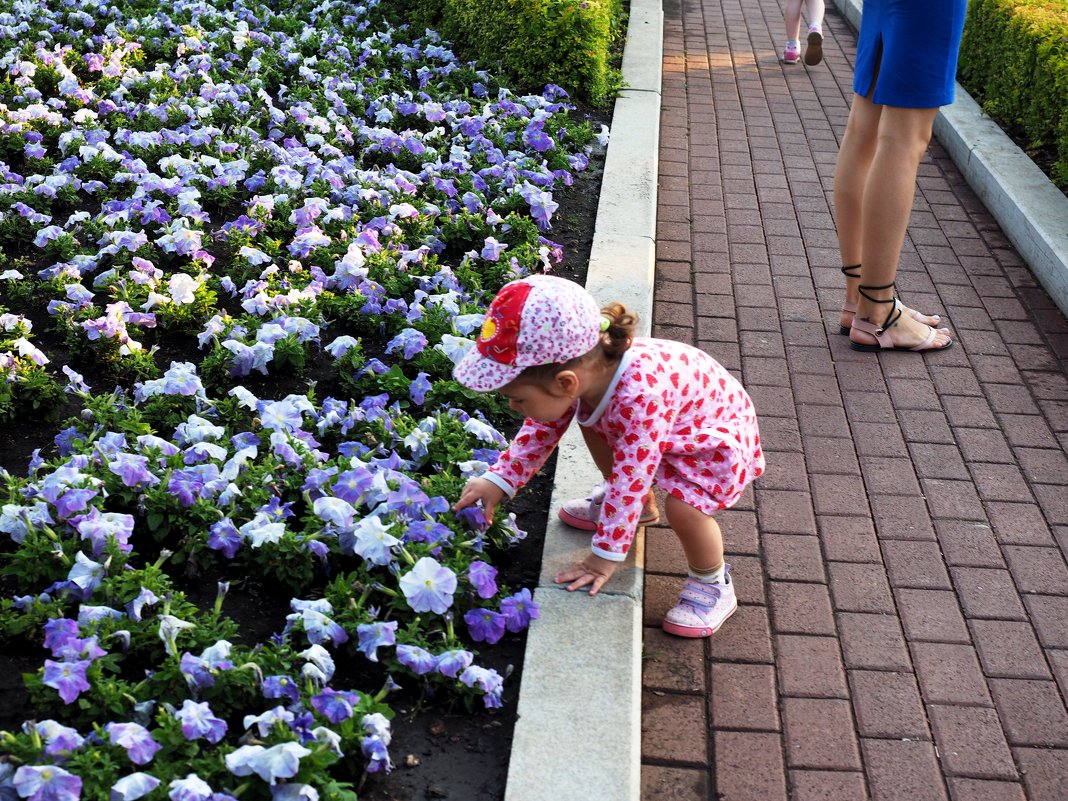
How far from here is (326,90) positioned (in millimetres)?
6145

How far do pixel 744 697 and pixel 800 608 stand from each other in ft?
1.31

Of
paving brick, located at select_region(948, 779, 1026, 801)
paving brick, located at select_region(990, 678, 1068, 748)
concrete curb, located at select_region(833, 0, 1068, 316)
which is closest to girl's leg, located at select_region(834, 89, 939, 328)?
concrete curb, located at select_region(833, 0, 1068, 316)

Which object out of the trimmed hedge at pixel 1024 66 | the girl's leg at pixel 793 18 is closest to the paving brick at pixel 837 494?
the trimmed hedge at pixel 1024 66

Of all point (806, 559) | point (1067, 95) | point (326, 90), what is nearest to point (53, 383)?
point (806, 559)

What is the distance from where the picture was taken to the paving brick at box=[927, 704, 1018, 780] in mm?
2562

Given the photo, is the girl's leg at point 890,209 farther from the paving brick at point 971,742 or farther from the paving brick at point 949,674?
the paving brick at point 971,742

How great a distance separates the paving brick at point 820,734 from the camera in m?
2.57

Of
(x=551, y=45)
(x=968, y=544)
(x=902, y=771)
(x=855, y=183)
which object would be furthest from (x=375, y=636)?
(x=551, y=45)

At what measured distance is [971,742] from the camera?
2.63 meters

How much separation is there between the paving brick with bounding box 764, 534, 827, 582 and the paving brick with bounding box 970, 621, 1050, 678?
1.44 ft

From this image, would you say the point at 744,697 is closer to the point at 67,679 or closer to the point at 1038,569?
the point at 1038,569

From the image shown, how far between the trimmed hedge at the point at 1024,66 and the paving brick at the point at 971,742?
3679 mm

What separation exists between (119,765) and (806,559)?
6.32ft

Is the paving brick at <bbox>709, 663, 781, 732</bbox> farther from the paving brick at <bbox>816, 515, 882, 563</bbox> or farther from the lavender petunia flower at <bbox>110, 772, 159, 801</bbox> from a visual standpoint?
the lavender petunia flower at <bbox>110, 772, 159, 801</bbox>
